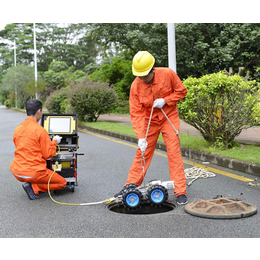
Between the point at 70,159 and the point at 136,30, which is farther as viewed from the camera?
the point at 136,30

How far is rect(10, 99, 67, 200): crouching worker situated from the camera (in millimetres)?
4938

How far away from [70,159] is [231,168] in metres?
3.02

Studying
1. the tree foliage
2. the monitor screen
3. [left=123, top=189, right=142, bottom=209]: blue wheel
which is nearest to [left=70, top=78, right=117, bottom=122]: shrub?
the monitor screen

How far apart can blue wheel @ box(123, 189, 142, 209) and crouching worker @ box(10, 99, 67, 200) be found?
1.17 m

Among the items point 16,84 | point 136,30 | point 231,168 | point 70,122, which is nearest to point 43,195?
point 70,122

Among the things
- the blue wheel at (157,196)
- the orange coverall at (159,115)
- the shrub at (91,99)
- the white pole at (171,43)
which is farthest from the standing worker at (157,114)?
the shrub at (91,99)

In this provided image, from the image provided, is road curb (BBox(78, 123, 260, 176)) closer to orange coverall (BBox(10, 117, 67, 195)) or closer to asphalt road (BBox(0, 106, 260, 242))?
asphalt road (BBox(0, 106, 260, 242))

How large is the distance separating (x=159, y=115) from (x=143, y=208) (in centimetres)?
121

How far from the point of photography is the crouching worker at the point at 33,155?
4.94 m

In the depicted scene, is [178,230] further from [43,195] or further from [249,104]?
[249,104]

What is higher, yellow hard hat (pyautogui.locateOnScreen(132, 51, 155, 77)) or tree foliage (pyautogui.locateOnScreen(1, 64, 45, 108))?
tree foliage (pyautogui.locateOnScreen(1, 64, 45, 108))

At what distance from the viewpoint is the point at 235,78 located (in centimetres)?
738

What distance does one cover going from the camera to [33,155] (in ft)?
16.3

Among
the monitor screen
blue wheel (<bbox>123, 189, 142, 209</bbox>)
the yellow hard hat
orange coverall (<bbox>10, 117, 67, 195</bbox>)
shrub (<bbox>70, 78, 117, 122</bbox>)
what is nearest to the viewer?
blue wheel (<bbox>123, 189, 142, 209</bbox>)
